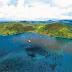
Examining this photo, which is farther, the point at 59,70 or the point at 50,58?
the point at 50,58

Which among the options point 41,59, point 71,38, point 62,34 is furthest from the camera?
point 62,34

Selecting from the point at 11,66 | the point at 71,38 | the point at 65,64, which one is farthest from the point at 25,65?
the point at 71,38

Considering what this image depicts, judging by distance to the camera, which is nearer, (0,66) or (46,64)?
(0,66)

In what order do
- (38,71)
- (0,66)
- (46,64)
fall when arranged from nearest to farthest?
(38,71) < (0,66) < (46,64)

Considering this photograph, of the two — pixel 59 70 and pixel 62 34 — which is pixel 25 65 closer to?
pixel 59 70

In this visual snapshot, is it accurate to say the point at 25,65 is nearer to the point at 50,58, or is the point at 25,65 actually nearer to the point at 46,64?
the point at 46,64

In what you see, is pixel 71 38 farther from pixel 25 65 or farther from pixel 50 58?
pixel 25 65

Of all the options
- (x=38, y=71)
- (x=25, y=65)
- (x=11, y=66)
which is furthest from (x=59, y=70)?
(x=11, y=66)

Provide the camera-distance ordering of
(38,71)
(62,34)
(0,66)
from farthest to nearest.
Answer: (62,34), (0,66), (38,71)

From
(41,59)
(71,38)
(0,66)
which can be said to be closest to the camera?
(0,66)
